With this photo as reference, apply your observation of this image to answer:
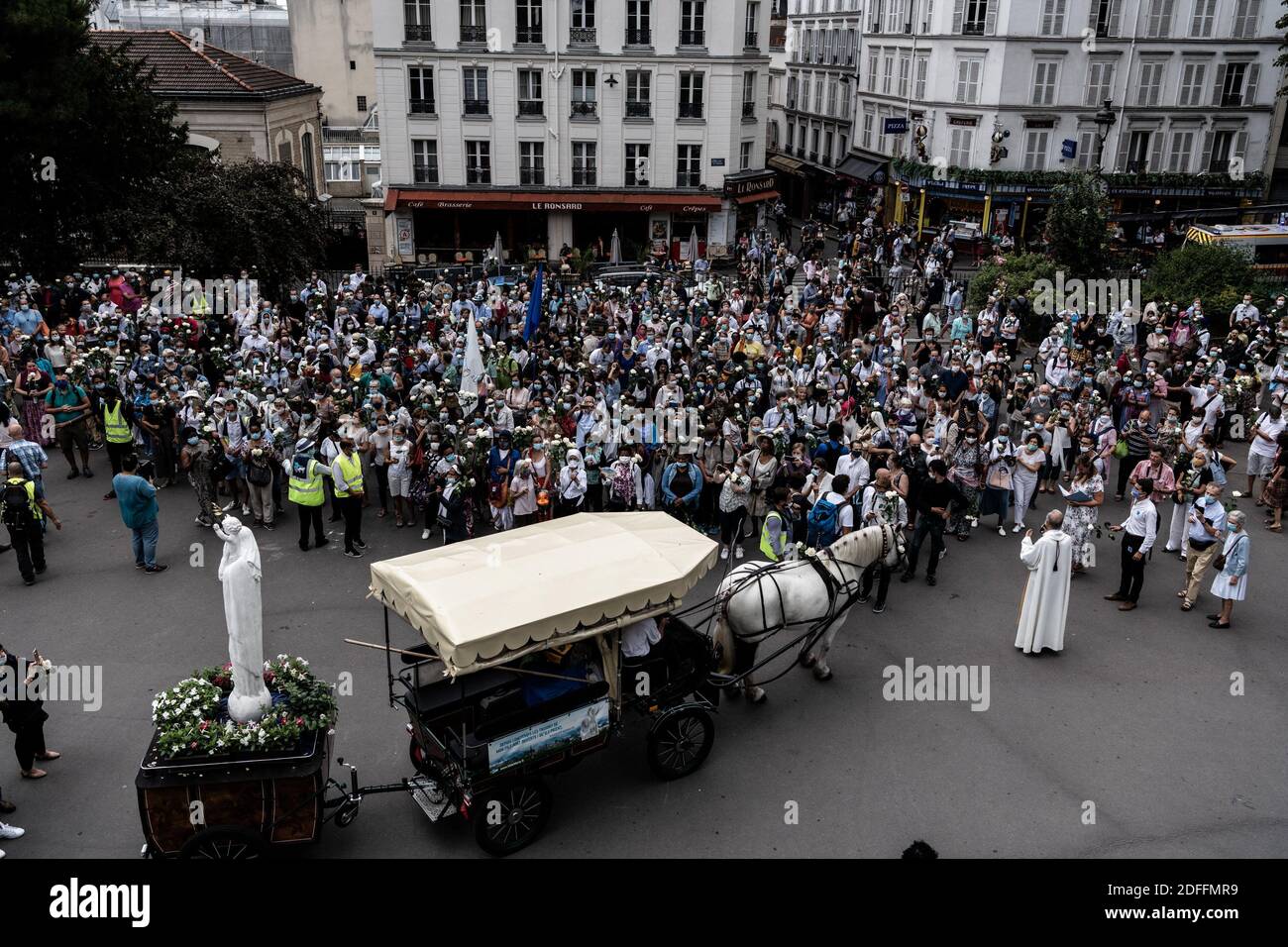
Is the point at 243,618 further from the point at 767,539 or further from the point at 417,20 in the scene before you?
the point at 417,20

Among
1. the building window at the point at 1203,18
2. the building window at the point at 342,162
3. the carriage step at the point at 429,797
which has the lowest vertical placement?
the carriage step at the point at 429,797

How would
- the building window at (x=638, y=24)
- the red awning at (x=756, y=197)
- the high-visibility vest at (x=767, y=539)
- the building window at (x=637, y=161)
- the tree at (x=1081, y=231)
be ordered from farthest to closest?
the red awning at (x=756, y=197) < the building window at (x=637, y=161) < the building window at (x=638, y=24) < the tree at (x=1081, y=231) < the high-visibility vest at (x=767, y=539)

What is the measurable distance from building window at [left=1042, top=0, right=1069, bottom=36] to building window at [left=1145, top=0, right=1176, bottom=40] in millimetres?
3365

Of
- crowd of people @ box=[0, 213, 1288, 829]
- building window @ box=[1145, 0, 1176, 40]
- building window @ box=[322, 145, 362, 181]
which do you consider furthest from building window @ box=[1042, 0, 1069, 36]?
building window @ box=[322, 145, 362, 181]

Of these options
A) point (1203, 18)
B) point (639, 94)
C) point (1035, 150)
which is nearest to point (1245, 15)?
point (1203, 18)

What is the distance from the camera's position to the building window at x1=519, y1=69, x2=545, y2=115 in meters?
37.6

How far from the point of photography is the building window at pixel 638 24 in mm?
37219

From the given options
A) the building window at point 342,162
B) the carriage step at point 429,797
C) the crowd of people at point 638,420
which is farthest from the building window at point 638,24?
the carriage step at point 429,797

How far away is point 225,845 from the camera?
312 inches

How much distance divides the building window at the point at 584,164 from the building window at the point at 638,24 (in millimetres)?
4029

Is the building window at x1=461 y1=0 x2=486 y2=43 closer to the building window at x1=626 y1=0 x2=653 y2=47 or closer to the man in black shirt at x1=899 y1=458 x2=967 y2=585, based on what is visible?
the building window at x1=626 y1=0 x2=653 y2=47

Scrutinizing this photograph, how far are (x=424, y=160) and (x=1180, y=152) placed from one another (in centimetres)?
2965

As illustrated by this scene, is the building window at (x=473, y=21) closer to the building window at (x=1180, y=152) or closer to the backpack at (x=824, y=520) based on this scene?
the building window at (x=1180, y=152)

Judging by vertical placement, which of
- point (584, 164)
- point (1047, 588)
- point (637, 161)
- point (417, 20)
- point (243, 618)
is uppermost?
point (417, 20)
